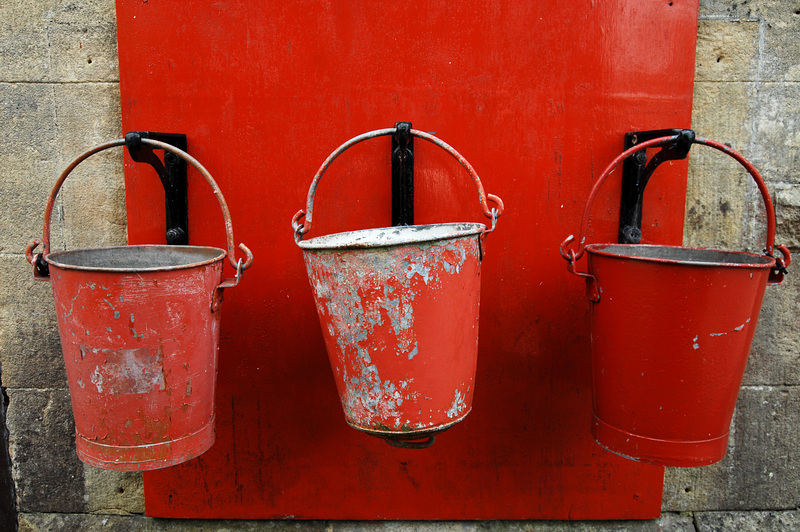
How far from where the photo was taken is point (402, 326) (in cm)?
147

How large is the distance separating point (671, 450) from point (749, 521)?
109 centimetres

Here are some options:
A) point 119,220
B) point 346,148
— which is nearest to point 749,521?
point 346,148

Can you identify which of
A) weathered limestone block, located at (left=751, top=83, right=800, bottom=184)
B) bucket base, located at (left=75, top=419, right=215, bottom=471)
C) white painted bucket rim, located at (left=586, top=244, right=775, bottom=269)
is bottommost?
bucket base, located at (left=75, top=419, right=215, bottom=471)

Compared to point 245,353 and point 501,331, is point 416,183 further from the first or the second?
point 245,353

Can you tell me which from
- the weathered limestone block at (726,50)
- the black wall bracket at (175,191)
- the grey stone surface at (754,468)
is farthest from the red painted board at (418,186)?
the grey stone surface at (754,468)

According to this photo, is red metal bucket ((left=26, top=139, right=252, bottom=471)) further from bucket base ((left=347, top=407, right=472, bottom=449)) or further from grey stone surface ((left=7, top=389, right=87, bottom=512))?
grey stone surface ((left=7, top=389, right=87, bottom=512))

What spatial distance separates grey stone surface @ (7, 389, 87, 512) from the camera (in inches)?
87.3

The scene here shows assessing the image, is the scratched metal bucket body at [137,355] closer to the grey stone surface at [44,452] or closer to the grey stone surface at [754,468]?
the grey stone surface at [44,452]

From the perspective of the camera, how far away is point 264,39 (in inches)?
77.0

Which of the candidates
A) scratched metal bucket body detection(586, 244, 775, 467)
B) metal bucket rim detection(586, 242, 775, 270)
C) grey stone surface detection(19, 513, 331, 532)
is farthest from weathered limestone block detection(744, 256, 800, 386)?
grey stone surface detection(19, 513, 331, 532)

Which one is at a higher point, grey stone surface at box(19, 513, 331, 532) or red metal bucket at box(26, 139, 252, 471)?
red metal bucket at box(26, 139, 252, 471)

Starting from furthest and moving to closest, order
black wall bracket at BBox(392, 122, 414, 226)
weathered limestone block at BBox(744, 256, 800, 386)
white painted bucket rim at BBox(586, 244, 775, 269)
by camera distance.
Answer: weathered limestone block at BBox(744, 256, 800, 386), black wall bracket at BBox(392, 122, 414, 226), white painted bucket rim at BBox(586, 244, 775, 269)

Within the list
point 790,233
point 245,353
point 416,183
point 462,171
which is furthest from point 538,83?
point 245,353

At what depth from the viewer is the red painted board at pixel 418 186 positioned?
1.95 meters
